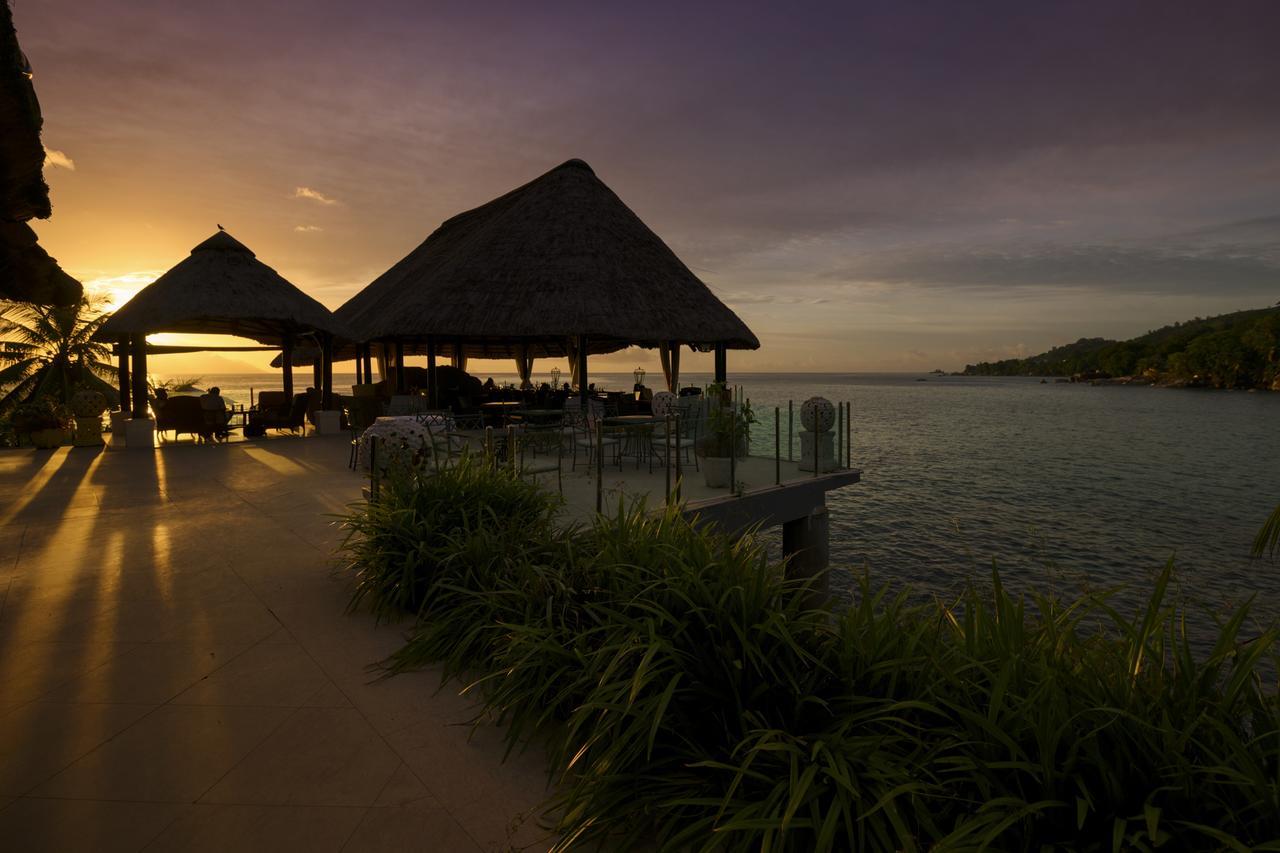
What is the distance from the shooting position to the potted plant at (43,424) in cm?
1326

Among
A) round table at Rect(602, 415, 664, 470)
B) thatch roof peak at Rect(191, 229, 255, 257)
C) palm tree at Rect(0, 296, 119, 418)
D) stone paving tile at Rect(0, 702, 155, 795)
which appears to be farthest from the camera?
palm tree at Rect(0, 296, 119, 418)

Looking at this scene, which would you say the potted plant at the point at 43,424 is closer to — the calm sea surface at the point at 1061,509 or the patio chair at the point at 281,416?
the patio chair at the point at 281,416

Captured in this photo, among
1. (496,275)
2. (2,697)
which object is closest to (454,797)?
(2,697)

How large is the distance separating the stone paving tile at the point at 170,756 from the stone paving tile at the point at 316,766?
85 millimetres

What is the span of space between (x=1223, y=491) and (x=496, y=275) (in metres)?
28.6

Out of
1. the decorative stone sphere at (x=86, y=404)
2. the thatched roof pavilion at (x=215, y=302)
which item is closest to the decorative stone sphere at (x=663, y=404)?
the thatched roof pavilion at (x=215, y=302)

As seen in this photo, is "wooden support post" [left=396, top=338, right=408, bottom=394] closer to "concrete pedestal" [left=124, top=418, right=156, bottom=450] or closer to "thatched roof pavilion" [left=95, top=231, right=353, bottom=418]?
"thatched roof pavilion" [left=95, top=231, right=353, bottom=418]

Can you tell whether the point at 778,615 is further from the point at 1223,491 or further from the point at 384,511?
Result: the point at 1223,491

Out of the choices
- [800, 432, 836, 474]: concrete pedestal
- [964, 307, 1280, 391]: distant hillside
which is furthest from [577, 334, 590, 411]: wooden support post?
[964, 307, 1280, 391]: distant hillside

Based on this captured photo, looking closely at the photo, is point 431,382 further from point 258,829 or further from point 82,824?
point 258,829

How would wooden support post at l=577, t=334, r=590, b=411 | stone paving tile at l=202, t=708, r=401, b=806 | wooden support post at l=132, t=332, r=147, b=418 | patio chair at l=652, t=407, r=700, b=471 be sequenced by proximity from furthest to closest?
wooden support post at l=132, t=332, r=147, b=418 → wooden support post at l=577, t=334, r=590, b=411 → patio chair at l=652, t=407, r=700, b=471 → stone paving tile at l=202, t=708, r=401, b=806

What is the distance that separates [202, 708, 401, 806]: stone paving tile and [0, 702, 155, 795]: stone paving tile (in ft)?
2.46

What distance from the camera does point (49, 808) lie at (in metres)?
2.21

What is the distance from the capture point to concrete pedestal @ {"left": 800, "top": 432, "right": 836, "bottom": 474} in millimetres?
9773
